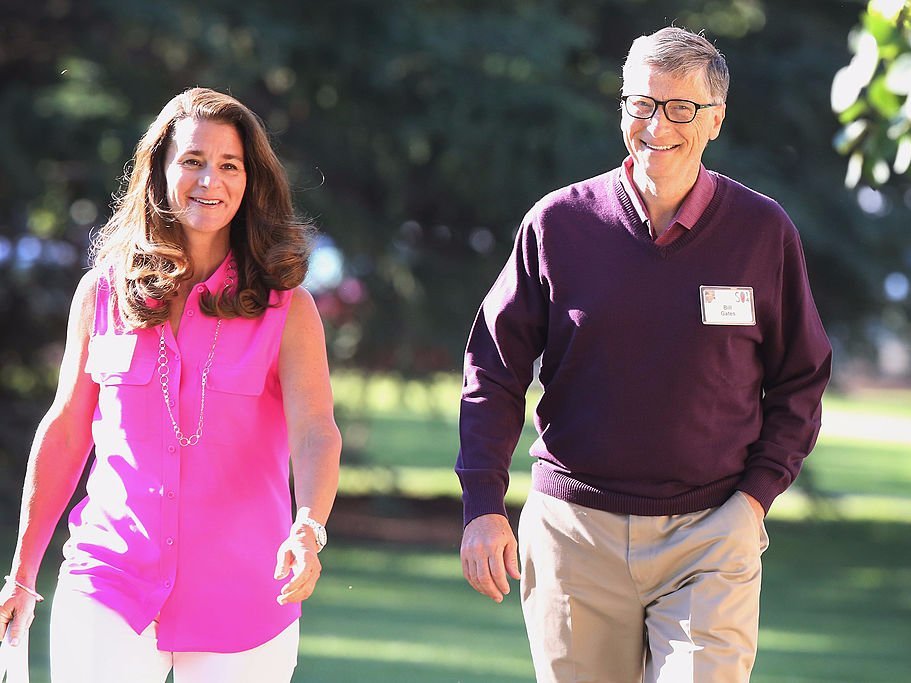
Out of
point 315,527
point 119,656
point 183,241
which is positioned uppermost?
point 183,241

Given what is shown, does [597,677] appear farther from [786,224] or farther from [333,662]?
[333,662]

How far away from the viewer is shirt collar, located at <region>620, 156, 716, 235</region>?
11.6 feet

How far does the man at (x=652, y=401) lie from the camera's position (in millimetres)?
3471

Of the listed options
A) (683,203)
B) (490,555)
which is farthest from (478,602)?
(683,203)

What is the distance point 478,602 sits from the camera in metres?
11.1

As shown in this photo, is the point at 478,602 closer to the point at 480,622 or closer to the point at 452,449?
the point at 480,622

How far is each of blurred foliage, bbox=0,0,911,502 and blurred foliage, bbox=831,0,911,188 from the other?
5815mm

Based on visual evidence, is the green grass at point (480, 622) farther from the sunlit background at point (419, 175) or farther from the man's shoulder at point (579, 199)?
the man's shoulder at point (579, 199)

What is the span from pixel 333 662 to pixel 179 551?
530cm

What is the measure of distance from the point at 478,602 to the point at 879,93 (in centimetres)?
676

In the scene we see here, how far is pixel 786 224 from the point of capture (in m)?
3.61

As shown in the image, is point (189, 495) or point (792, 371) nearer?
point (189, 495)

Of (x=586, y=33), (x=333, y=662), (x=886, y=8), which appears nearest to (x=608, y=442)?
(x=886, y=8)

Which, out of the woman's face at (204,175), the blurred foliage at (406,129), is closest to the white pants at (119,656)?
the woman's face at (204,175)
